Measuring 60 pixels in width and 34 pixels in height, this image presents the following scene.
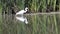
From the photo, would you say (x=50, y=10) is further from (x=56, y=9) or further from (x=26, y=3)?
(x=26, y=3)

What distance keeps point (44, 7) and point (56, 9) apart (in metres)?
0.76

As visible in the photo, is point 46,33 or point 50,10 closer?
point 46,33

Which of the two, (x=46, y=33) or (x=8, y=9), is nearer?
(x=46, y=33)

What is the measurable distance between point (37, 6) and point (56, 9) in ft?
3.37

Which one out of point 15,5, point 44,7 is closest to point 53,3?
point 44,7

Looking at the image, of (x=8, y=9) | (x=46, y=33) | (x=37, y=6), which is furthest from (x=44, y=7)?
(x=46, y=33)

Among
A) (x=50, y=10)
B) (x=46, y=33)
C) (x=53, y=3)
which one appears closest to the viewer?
(x=46, y=33)

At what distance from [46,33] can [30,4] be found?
21.8 feet

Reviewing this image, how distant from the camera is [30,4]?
11.0 metres

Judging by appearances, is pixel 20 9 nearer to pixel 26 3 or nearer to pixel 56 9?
pixel 26 3

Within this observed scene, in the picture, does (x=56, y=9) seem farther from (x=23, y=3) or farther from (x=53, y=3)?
(x=23, y=3)

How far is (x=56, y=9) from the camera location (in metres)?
10.9

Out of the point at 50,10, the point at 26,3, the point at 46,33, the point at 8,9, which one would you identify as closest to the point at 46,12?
the point at 50,10

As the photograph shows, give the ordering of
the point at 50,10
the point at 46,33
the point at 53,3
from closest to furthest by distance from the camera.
Answer: 1. the point at 46,33
2. the point at 53,3
3. the point at 50,10
